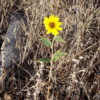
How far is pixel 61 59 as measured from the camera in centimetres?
158

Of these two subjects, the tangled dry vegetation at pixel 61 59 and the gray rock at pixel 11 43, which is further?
A: the gray rock at pixel 11 43

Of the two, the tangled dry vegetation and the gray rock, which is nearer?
the tangled dry vegetation

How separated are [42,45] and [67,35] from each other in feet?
0.79

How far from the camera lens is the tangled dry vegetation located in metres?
1.46

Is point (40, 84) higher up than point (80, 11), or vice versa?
point (80, 11)

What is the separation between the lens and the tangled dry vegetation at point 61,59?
146cm

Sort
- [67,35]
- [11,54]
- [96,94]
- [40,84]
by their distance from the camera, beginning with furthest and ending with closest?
[67,35], [11,54], [96,94], [40,84]

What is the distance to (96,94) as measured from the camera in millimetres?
1456

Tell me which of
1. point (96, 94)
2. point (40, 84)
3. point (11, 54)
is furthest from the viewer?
point (11, 54)

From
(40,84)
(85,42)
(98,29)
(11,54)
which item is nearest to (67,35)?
(85,42)

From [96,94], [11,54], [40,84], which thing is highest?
[11,54]

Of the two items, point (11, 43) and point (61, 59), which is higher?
point (11, 43)

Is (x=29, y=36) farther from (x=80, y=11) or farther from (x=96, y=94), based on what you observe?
(x=96, y=94)

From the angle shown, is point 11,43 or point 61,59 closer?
point 61,59
